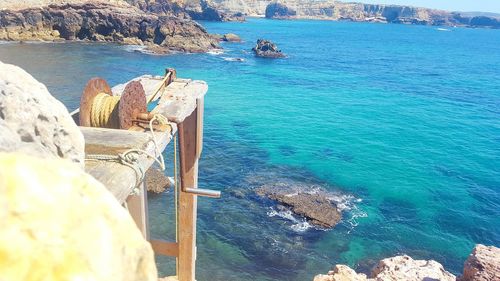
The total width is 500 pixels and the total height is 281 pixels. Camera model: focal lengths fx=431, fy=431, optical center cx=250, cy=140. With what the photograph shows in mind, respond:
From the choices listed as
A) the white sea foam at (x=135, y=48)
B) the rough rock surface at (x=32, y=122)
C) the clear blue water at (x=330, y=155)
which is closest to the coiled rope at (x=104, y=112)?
the rough rock surface at (x=32, y=122)

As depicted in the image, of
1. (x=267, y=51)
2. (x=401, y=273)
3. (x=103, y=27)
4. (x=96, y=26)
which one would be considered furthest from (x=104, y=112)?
(x=103, y=27)

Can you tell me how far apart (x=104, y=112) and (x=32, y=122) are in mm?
3197

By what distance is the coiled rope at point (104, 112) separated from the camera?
598cm

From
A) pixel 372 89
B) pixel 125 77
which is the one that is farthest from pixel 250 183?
pixel 372 89

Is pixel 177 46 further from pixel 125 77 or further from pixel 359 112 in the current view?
pixel 359 112

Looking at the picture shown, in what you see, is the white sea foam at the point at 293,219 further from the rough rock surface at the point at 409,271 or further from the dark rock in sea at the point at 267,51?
the dark rock in sea at the point at 267,51

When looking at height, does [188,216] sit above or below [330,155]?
above

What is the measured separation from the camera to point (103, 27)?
245 feet

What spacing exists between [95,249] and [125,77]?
4461 centimetres

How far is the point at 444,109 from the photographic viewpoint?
4241 cm

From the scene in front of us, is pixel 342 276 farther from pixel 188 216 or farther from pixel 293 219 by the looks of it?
pixel 293 219

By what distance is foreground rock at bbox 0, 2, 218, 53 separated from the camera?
6688 cm

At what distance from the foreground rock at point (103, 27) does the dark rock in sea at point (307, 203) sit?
47119 millimetres

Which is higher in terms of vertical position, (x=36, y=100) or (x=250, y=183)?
(x=36, y=100)
